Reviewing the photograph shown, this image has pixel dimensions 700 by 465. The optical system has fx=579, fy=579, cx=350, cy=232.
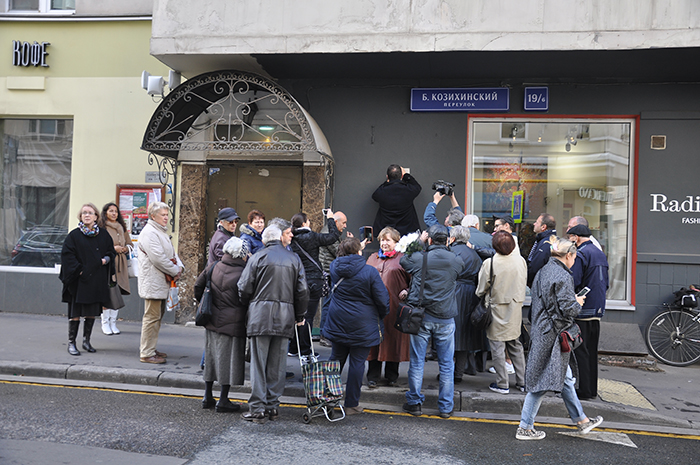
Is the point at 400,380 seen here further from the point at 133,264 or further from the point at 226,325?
the point at 133,264

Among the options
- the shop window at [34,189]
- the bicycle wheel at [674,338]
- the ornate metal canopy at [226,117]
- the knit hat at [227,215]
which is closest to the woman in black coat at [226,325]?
the knit hat at [227,215]

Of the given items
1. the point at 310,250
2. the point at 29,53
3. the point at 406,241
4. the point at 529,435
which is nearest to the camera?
the point at 529,435

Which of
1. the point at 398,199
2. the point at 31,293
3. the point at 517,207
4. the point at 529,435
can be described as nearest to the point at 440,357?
the point at 529,435

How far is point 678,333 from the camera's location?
8.31 metres

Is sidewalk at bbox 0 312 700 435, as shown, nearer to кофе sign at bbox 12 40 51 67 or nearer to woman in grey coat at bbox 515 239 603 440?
woman in grey coat at bbox 515 239 603 440

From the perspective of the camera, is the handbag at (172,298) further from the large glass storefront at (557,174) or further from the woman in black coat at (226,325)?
the large glass storefront at (557,174)

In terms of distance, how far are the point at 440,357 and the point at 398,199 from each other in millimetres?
3727

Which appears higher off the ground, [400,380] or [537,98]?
[537,98]

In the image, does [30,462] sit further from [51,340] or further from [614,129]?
[614,129]

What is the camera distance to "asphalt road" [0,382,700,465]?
450 centimetres

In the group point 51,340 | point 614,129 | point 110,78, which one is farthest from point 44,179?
point 614,129

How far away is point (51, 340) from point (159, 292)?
2.32m

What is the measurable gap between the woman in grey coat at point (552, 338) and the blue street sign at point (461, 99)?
15.0 feet

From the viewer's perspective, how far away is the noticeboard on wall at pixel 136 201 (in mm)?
Result: 10016
